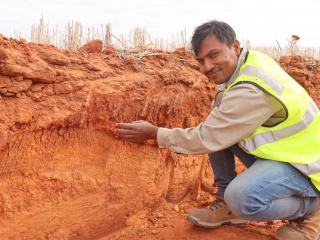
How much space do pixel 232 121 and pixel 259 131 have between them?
191 mm

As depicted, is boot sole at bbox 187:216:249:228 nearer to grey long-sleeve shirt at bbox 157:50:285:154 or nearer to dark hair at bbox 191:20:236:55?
grey long-sleeve shirt at bbox 157:50:285:154

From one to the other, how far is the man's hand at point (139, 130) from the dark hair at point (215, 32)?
590 mm

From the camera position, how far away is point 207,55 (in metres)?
2.39

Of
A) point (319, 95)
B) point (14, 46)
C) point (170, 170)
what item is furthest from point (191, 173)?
point (319, 95)

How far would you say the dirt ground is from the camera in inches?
99.9

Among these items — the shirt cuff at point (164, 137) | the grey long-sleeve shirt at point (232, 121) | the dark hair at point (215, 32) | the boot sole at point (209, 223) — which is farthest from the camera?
the boot sole at point (209, 223)

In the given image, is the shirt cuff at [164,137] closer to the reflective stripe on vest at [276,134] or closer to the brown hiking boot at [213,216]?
the reflective stripe on vest at [276,134]

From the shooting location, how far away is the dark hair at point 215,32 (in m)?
2.36

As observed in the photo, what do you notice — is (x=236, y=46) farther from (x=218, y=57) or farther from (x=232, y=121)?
(x=232, y=121)

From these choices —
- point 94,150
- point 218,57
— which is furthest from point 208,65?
point 94,150

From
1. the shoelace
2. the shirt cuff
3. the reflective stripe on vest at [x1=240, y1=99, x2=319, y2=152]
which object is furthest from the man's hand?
the shoelace

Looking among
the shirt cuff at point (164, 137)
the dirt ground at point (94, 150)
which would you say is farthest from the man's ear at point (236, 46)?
the dirt ground at point (94, 150)

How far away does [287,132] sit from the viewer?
2.30m

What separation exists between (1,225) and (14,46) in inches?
46.6
